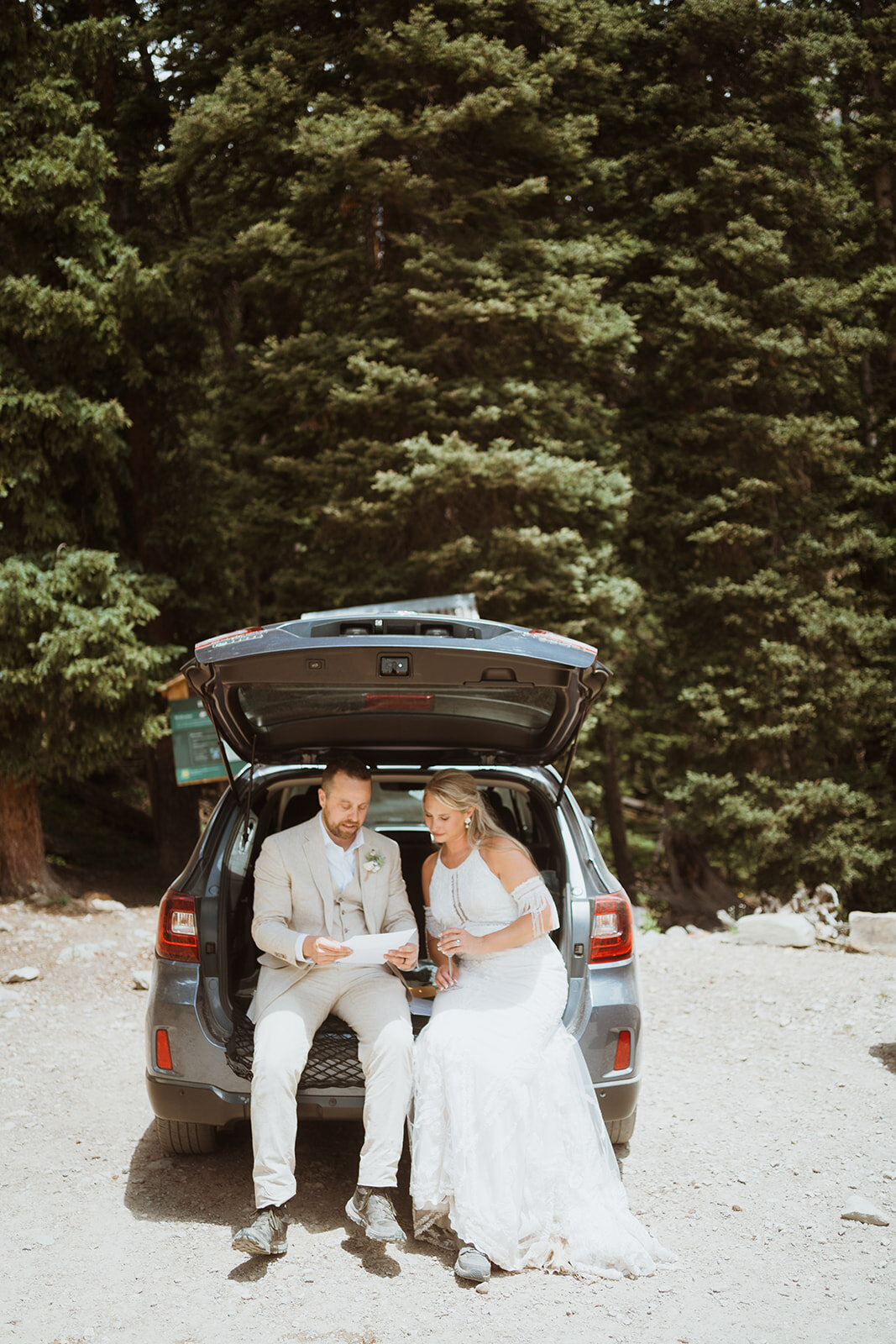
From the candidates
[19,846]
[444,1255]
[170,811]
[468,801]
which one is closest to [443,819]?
[468,801]

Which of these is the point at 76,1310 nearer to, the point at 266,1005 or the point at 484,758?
the point at 266,1005

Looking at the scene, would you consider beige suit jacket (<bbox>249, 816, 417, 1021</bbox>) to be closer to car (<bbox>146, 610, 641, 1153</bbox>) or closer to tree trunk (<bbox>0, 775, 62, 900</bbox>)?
car (<bbox>146, 610, 641, 1153</bbox>)

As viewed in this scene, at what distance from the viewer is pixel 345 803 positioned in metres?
4.12

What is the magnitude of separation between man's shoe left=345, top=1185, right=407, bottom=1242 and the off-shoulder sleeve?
3.44 ft

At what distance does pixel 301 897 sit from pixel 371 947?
35cm

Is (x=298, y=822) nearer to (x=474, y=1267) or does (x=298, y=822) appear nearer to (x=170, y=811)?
(x=474, y=1267)

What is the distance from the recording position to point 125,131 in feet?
46.7

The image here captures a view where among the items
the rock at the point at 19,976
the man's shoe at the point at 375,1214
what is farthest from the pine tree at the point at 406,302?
the man's shoe at the point at 375,1214

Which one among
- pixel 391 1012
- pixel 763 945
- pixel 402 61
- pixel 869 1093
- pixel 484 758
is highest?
pixel 402 61

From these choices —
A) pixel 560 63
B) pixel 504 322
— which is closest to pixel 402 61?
pixel 560 63

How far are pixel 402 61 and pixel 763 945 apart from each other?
34.1 ft

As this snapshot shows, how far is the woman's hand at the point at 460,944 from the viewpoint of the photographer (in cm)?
409

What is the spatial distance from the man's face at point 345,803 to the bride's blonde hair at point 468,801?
0.25 metres

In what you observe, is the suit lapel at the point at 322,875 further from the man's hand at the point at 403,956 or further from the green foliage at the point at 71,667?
the green foliage at the point at 71,667
